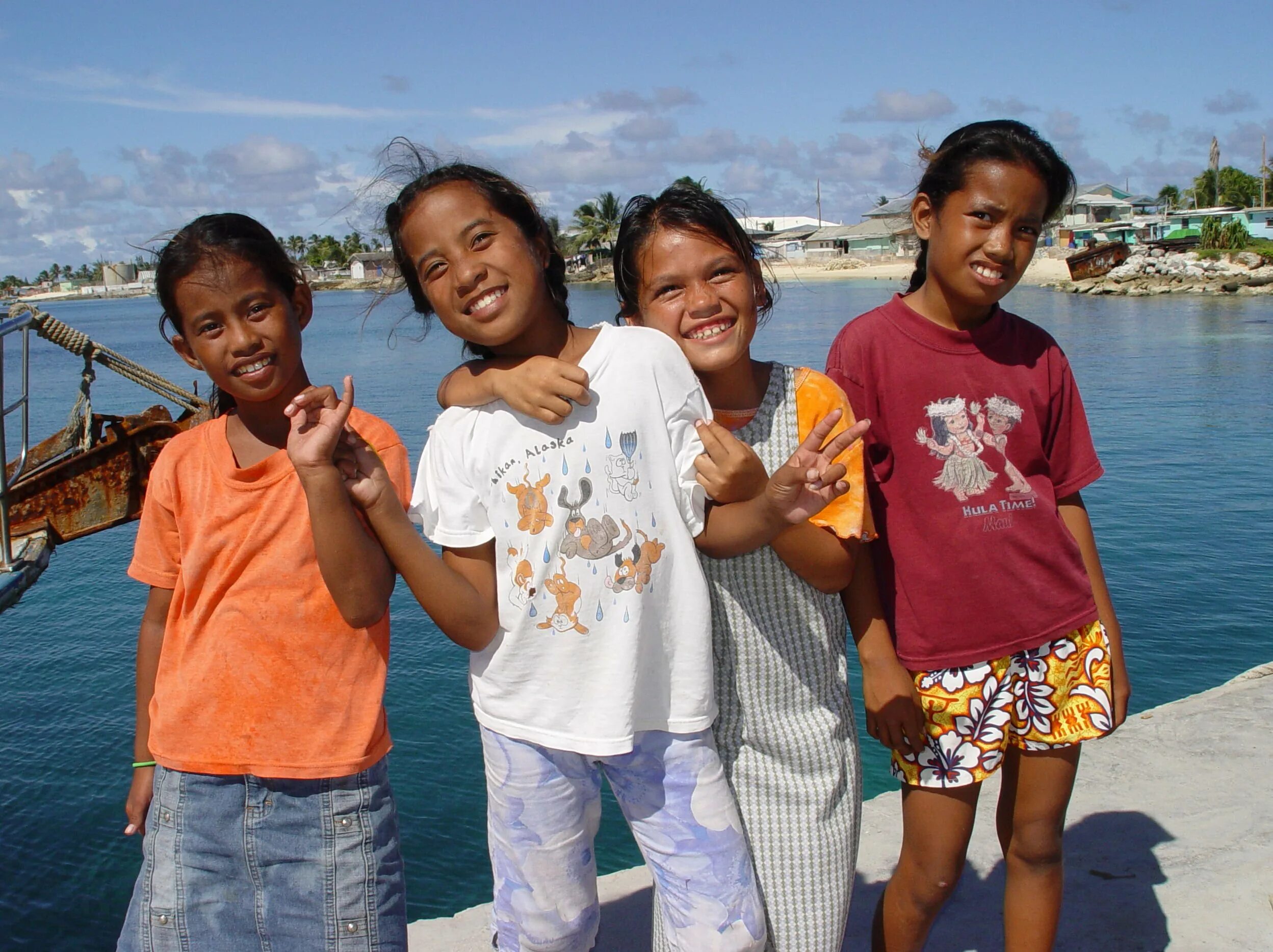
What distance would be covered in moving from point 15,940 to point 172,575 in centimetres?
384

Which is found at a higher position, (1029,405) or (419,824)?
(1029,405)

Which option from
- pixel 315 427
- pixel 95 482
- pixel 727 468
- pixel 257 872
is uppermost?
pixel 315 427

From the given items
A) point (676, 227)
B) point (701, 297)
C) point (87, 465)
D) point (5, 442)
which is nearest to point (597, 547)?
point (701, 297)

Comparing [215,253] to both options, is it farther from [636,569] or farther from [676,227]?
[636,569]

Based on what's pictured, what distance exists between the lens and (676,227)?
1.98m

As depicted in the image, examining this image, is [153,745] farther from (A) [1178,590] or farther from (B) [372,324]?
(B) [372,324]

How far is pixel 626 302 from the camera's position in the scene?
7.09 feet

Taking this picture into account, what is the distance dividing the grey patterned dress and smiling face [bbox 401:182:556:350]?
516mm

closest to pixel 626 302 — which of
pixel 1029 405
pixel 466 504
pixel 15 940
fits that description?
pixel 466 504

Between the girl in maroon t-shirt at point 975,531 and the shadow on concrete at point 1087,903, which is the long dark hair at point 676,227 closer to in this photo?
the girl in maroon t-shirt at point 975,531

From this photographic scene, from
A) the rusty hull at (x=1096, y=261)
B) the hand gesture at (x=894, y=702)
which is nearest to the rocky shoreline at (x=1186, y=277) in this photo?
the rusty hull at (x=1096, y=261)

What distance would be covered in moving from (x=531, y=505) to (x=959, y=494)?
89 cm

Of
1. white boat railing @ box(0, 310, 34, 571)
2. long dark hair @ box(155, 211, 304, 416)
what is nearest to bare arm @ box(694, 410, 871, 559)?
long dark hair @ box(155, 211, 304, 416)

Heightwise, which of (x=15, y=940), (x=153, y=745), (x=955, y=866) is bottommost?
(x=15, y=940)
